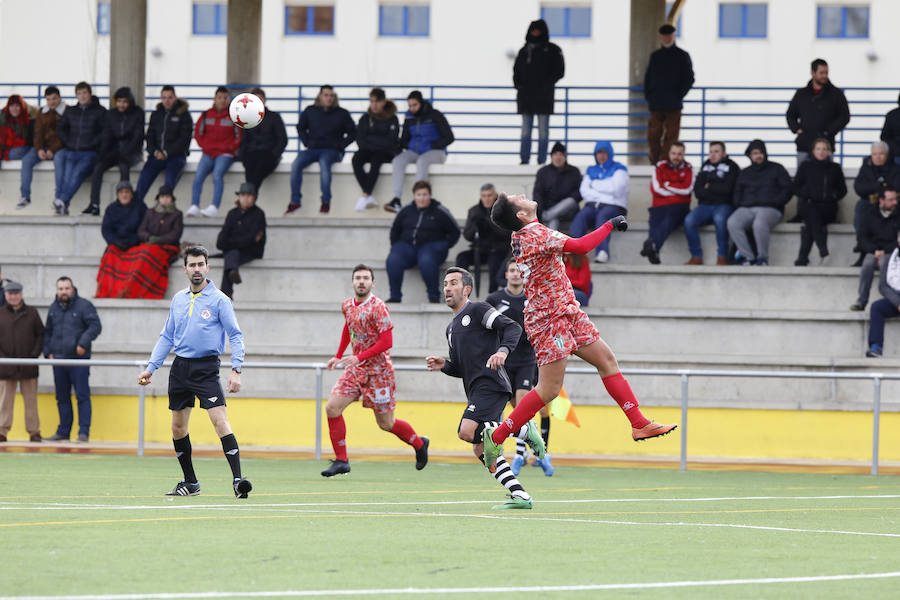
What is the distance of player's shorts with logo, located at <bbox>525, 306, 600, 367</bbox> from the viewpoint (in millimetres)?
10758

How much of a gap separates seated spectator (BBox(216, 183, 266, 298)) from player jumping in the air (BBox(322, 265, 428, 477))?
725 cm

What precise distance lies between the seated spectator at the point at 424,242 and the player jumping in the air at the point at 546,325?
10.3 metres

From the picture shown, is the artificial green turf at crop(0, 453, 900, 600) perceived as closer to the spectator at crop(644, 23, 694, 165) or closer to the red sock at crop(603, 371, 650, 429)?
the red sock at crop(603, 371, 650, 429)

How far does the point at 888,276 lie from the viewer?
19.6m

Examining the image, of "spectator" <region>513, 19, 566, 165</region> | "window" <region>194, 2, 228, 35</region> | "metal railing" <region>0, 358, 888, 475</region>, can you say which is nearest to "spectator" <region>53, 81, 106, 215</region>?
"metal railing" <region>0, 358, 888, 475</region>

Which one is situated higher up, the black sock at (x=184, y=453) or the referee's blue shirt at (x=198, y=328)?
the referee's blue shirt at (x=198, y=328)

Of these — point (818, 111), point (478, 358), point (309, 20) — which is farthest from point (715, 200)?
point (309, 20)

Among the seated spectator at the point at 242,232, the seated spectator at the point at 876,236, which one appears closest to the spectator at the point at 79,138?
the seated spectator at the point at 242,232

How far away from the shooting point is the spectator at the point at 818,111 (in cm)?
2184

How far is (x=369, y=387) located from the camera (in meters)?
14.8

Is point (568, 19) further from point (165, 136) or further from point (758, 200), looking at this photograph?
point (758, 200)

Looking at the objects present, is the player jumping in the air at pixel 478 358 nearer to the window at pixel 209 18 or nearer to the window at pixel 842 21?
the window at pixel 842 21

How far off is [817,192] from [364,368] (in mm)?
9003

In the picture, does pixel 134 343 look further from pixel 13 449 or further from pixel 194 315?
pixel 194 315
